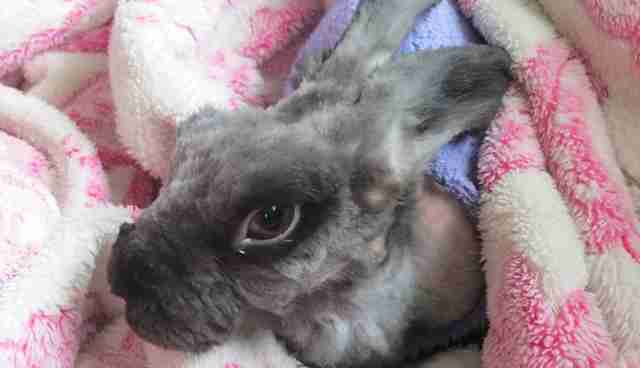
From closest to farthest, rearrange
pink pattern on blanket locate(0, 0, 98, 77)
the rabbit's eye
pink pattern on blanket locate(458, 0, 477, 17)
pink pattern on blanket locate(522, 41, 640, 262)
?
the rabbit's eye
pink pattern on blanket locate(522, 41, 640, 262)
pink pattern on blanket locate(458, 0, 477, 17)
pink pattern on blanket locate(0, 0, 98, 77)

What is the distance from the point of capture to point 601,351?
0.71 meters

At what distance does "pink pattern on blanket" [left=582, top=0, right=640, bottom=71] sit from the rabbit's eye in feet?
1.60

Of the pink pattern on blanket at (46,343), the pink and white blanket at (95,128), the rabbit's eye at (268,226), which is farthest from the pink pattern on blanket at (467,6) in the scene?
the pink pattern on blanket at (46,343)

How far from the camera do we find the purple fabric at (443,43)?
89 centimetres

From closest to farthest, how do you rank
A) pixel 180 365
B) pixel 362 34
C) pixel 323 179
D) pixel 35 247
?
pixel 323 179 → pixel 180 365 → pixel 362 34 → pixel 35 247

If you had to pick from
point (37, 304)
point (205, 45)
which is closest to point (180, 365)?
point (37, 304)

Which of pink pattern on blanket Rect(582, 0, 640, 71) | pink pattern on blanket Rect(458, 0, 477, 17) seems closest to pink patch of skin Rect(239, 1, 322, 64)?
pink pattern on blanket Rect(458, 0, 477, 17)

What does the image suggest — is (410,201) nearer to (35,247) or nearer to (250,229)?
(250,229)

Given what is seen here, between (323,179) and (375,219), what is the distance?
4.1 inches

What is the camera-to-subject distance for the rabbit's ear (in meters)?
0.76

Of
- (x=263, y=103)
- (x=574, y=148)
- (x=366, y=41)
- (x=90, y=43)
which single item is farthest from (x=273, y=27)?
(x=574, y=148)

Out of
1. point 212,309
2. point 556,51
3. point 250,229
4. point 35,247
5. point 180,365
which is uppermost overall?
point 556,51

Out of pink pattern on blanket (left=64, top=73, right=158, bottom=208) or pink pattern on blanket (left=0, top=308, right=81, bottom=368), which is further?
pink pattern on blanket (left=64, top=73, right=158, bottom=208)

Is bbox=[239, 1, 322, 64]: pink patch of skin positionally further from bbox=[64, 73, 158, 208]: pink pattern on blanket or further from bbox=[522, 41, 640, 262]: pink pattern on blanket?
bbox=[522, 41, 640, 262]: pink pattern on blanket
